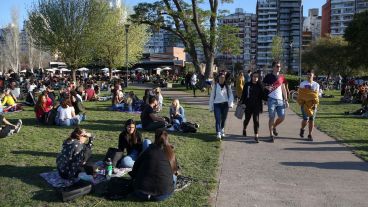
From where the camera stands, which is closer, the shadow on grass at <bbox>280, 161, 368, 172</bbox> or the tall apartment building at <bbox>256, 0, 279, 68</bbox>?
the shadow on grass at <bbox>280, 161, 368, 172</bbox>

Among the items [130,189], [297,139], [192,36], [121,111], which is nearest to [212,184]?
[130,189]

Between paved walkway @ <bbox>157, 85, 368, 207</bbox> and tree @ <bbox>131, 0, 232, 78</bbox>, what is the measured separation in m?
19.7

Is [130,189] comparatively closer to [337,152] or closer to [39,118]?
[337,152]

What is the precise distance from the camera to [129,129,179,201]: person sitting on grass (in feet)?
17.1

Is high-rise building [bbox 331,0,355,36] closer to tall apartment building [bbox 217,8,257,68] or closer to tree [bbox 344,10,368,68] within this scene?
tall apartment building [bbox 217,8,257,68]

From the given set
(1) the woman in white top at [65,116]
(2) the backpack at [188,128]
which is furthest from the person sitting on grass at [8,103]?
(2) the backpack at [188,128]

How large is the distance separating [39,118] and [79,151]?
6.37 meters

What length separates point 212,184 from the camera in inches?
237

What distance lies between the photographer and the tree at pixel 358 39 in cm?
3934

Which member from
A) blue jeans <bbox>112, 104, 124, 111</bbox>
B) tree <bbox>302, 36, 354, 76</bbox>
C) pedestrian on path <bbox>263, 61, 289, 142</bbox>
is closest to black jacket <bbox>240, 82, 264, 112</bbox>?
pedestrian on path <bbox>263, 61, 289, 142</bbox>

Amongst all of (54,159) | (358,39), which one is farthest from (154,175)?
(358,39)

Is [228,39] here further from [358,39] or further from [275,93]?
[275,93]

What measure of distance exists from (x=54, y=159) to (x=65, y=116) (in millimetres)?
A: 4150

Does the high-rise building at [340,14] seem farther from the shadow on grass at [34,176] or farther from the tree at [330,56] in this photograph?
the shadow on grass at [34,176]
